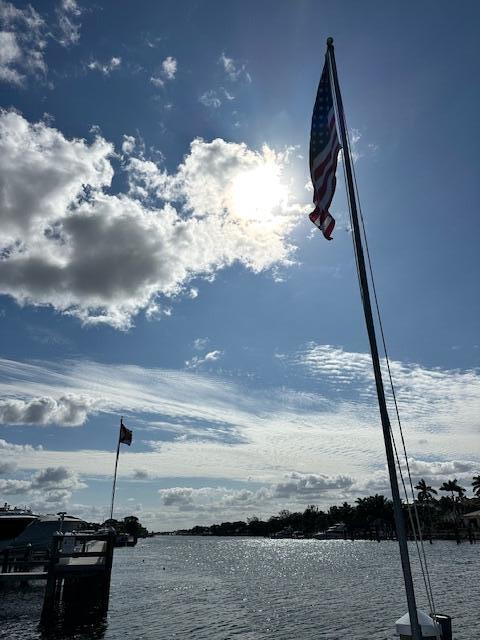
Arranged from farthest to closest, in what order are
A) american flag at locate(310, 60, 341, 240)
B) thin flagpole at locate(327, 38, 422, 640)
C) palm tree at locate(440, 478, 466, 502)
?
palm tree at locate(440, 478, 466, 502) → american flag at locate(310, 60, 341, 240) → thin flagpole at locate(327, 38, 422, 640)

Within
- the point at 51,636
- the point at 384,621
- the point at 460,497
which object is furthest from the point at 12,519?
the point at 460,497

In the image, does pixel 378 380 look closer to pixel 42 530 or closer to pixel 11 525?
pixel 11 525

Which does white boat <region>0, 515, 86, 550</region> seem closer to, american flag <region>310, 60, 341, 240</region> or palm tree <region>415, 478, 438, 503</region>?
american flag <region>310, 60, 341, 240</region>

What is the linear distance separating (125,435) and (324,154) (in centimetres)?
3284

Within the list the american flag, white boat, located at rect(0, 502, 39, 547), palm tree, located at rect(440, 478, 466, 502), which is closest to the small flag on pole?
white boat, located at rect(0, 502, 39, 547)

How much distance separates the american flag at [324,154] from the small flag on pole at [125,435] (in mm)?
31921

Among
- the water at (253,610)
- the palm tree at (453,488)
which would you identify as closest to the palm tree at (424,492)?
the palm tree at (453,488)

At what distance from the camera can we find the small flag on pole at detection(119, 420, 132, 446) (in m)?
38.7

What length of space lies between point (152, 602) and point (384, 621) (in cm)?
1845

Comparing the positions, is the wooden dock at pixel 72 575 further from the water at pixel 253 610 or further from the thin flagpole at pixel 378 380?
the thin flagpole at pixel 378 380

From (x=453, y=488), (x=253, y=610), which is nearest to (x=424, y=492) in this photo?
(x=453, y=488)

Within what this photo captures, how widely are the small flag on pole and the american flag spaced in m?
31.9

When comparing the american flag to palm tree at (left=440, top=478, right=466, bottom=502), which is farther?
palm tree at (left=440, top=478, right=466, bottom=502)

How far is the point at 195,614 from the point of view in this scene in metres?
32.4
